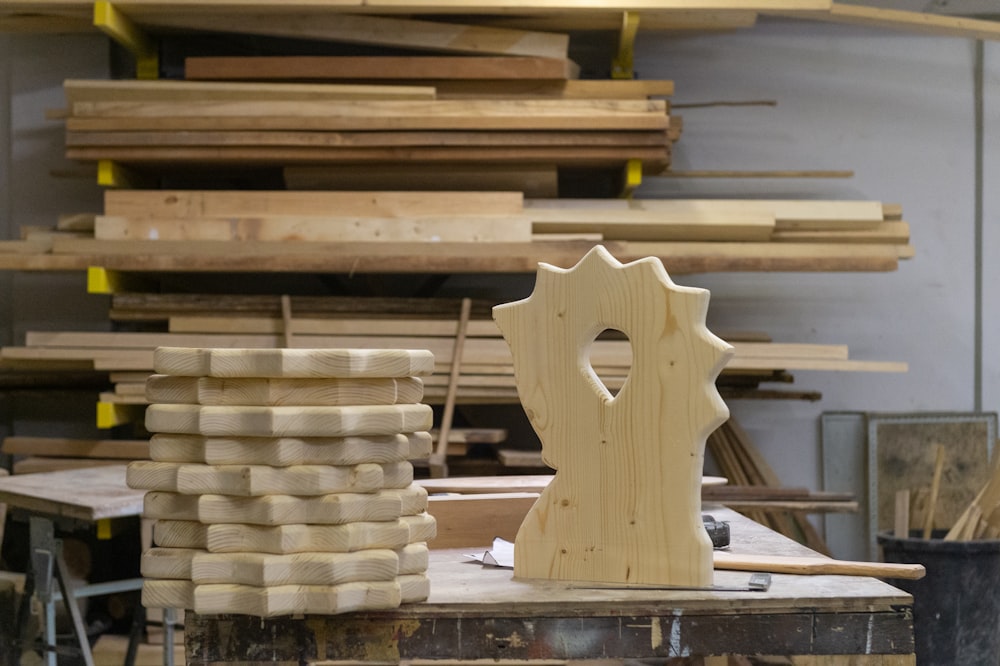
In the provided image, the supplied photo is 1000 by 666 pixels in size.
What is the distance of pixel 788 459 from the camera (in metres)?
6.12

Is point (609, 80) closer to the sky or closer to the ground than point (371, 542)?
closer to the sky

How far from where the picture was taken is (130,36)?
5527 mm

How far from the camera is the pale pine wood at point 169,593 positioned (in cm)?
217

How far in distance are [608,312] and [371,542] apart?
75cm

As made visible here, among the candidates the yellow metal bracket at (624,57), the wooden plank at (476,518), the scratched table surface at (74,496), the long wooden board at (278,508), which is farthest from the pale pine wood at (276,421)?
the yellow metal bracket at (624,57)

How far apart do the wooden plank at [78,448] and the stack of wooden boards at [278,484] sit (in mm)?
3223

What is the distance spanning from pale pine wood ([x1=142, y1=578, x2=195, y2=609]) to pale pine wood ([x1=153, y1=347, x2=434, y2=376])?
16.8 inches

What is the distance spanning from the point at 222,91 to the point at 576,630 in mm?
3883

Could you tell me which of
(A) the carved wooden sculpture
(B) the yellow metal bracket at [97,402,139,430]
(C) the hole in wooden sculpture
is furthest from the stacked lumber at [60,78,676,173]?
(A) the carved wooden sculpture

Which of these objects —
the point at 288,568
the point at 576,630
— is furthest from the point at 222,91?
the point at 576,630

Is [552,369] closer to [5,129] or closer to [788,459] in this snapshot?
[788,459]

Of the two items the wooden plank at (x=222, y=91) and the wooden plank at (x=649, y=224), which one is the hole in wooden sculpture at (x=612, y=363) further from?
the wooden plank at (x=222, y=91)

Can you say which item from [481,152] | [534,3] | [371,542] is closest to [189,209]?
[481,152]

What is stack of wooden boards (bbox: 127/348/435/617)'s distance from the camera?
2.13 meters
